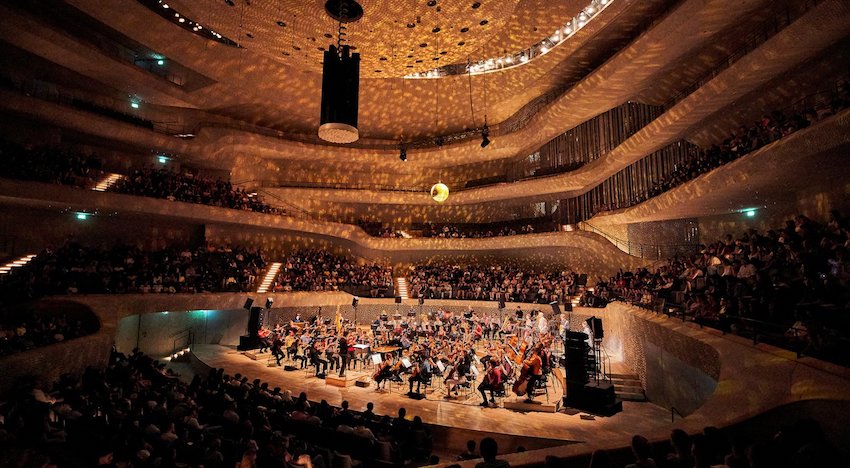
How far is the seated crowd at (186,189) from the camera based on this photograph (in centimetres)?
1650

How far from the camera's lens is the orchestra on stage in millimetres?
9805

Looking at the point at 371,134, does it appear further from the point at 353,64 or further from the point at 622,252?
the point at 353,64

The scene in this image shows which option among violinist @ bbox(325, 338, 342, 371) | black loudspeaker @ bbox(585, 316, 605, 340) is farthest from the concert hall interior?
black loudspeaker @ bbox(585, 316, 605, 340)

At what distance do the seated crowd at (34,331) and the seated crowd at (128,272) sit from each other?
2.79ft

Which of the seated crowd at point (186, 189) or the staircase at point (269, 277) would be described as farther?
the staircase at point (269, 277)

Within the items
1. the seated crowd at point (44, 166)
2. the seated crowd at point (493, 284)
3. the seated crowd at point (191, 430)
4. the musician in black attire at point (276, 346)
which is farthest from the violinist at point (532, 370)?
the seated crowd at point (44, 166)

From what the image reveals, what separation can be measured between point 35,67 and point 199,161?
6820mm

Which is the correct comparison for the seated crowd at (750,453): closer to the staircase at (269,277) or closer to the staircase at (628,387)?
the staircase at (628,387)

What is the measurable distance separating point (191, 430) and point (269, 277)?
1458 cm

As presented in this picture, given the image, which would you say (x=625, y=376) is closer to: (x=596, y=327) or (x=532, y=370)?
(x=596, y=327)

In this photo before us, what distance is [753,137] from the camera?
10.1 m

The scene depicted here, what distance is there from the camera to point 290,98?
21.0 meters

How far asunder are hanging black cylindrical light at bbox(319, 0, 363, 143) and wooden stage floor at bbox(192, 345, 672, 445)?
570 centimetres

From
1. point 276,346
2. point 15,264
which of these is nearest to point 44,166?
point 15,264
